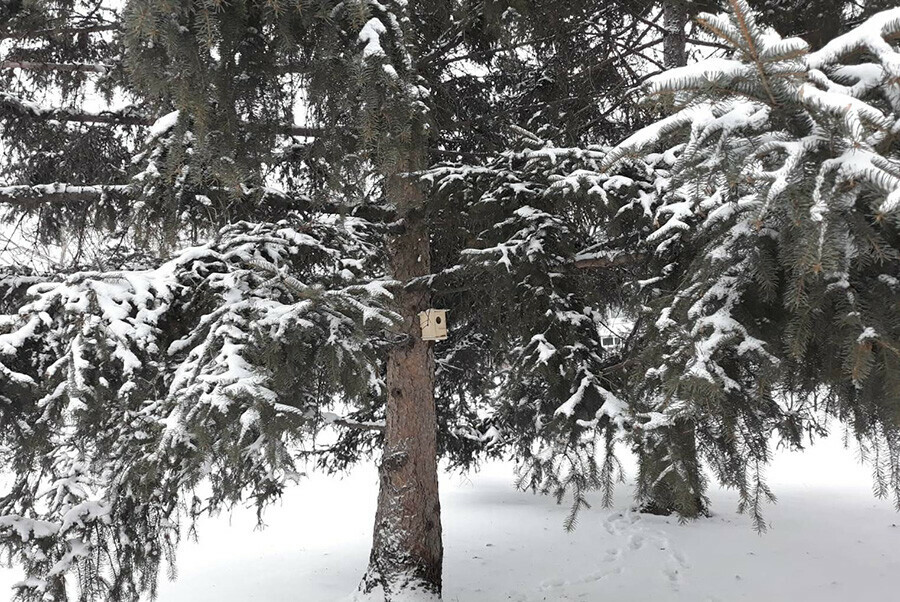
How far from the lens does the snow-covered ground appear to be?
537 cm

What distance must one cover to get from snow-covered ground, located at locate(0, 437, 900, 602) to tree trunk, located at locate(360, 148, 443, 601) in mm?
696

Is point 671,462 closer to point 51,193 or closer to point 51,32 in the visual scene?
point 51,193

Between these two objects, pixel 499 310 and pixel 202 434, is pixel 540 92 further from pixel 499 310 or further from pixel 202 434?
pixel 202 434

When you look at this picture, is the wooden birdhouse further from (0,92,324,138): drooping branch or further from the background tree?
(0,92,324,138): drooping branch

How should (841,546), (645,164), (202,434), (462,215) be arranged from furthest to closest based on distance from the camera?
1. (841,546)
2. (462,215)
3. (645,164)
4. (202,434)

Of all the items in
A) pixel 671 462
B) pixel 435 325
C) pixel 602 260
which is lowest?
pixel 671 462

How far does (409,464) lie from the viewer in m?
4.70

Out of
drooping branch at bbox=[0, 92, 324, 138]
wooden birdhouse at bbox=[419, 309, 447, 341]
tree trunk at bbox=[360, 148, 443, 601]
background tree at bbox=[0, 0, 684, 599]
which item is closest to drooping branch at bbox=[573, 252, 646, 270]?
background tree at bbox=[0, 0, 684, 599]

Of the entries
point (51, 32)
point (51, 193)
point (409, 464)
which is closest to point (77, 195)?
point (51, 193)

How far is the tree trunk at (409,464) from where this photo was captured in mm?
4582

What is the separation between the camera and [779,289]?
2.15 m

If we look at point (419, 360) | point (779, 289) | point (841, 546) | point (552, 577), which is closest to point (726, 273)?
point (779, 289)

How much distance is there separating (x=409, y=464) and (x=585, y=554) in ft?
8.54

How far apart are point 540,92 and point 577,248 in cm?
182
